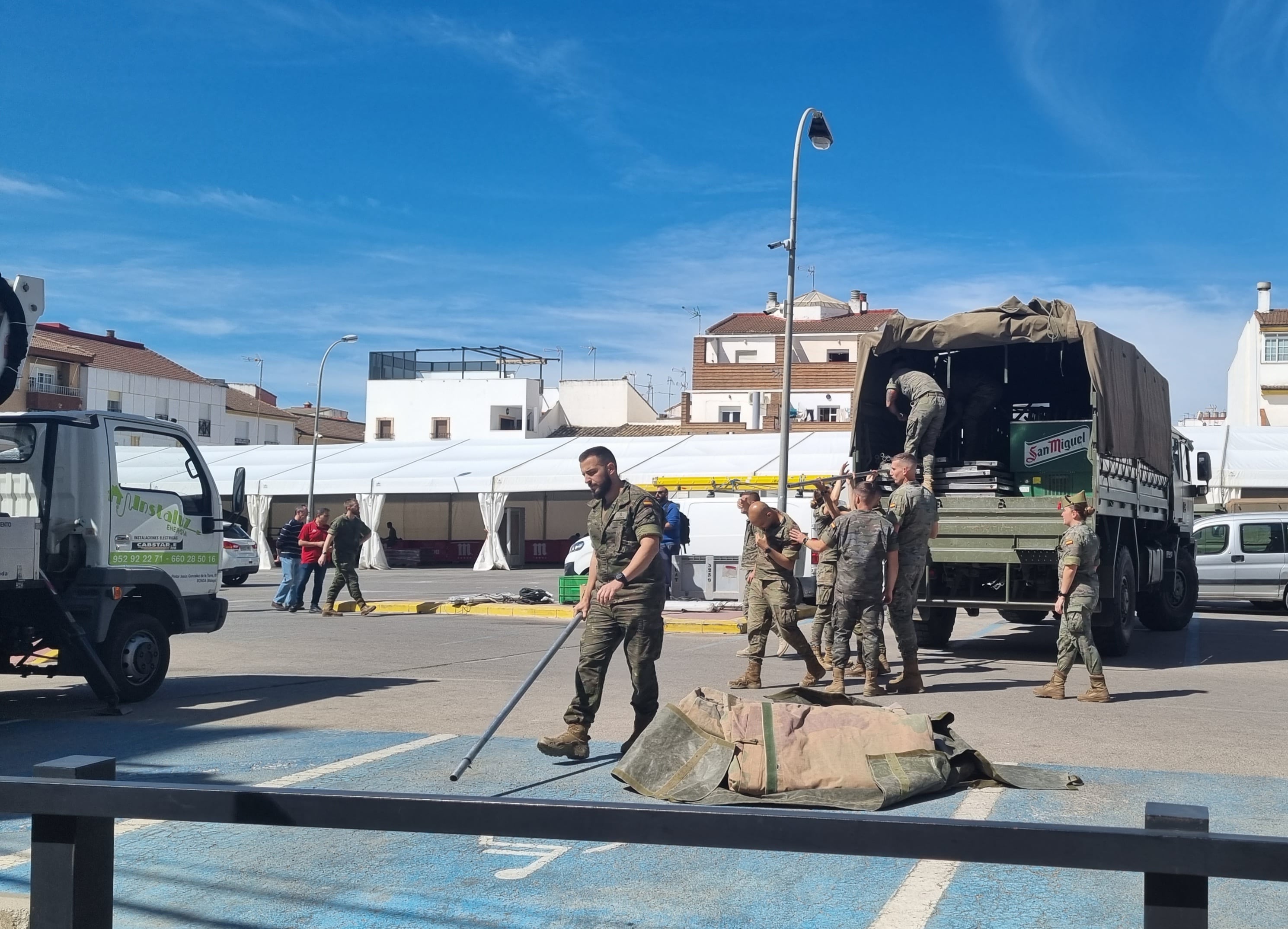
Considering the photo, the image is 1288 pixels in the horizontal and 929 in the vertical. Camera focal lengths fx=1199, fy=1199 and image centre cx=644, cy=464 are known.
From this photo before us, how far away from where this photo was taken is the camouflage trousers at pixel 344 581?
1845 cm

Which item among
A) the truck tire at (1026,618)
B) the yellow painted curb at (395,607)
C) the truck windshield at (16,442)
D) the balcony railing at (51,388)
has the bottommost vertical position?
the yellow painted curb at (395,607)

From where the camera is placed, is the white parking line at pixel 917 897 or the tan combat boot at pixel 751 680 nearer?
the white parking line at pixel 917 897

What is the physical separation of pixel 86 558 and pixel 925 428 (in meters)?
8.30

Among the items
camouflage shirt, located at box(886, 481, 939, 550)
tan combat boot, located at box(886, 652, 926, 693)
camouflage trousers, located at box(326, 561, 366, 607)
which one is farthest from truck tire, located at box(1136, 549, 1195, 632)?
camouflage trousers, located at box(326, 561, 366, 607)

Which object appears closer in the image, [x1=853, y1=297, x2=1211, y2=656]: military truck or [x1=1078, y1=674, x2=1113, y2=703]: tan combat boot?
[x1=1078, y1=674, x2=1113, y2=703]: tan combat boot

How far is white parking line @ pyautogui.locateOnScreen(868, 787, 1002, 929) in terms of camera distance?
168 inches

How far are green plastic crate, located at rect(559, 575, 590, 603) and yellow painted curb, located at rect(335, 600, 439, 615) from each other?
2.09 meters

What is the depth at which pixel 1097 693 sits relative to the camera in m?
9.71

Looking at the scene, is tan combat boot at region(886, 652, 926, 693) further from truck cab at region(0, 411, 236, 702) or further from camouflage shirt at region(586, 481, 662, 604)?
truck cab at region(0, 411, 236, 702)

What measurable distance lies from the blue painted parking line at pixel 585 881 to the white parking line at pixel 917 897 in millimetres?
26

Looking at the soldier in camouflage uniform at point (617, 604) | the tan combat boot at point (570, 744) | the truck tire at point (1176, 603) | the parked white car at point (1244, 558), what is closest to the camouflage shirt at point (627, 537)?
the soldier in camouflage uniform at point (617, 604)

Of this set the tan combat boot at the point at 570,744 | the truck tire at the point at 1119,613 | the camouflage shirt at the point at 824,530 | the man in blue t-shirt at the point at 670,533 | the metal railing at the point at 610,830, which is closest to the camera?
the metal railing at the point at 610,830

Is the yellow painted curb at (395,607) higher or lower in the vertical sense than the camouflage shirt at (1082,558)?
lower

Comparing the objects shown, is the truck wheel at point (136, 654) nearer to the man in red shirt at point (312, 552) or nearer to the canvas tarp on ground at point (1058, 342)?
the canvas tarp on ground at point (1058, 342)
